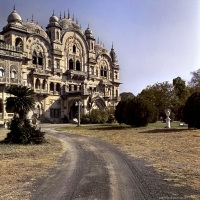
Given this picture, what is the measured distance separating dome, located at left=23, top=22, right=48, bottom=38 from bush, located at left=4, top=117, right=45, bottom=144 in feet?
110

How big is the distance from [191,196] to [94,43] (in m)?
61.6

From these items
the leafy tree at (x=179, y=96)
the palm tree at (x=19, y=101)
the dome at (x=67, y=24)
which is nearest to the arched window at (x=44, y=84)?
the dome at (x=67, y=24)

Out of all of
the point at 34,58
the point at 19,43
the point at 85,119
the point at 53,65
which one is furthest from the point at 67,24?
the point at 85,119

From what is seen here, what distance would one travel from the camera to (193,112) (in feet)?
85.2

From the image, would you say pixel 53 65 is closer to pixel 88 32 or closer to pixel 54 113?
pixel 54 113

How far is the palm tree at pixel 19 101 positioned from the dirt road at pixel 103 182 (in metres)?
8.57

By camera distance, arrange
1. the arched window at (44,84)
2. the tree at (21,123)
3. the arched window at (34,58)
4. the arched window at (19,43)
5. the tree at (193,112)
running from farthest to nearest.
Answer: the arched window at (44,84) → the arched window at (34,58) → the arched window at (19,43) → the tree at (193,112) → the tree at (21,123)

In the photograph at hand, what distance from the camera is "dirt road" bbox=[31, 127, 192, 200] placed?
6.91m

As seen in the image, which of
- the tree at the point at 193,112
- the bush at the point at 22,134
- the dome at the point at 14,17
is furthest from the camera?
the dome at the point at 14,17

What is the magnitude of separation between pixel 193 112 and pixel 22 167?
2004 centimetres

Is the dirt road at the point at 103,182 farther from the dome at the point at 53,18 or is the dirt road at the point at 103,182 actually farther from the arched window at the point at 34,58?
the dome at the point at 53,18

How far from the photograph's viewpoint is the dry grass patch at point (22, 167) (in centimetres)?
748

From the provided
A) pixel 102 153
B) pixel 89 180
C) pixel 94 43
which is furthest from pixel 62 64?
pixel 89 180

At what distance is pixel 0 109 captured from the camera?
38.7m
